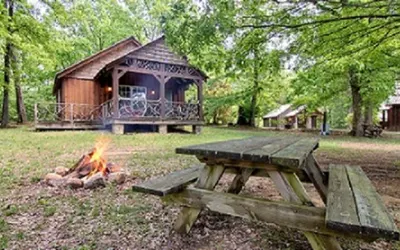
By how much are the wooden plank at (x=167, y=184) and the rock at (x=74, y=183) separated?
1.99 m

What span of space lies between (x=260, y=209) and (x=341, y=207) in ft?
1.99

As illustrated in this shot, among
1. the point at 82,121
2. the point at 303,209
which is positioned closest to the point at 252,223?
the point at 303,209

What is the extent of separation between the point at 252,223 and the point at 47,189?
3.05 meters

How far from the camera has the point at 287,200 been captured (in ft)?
7.37

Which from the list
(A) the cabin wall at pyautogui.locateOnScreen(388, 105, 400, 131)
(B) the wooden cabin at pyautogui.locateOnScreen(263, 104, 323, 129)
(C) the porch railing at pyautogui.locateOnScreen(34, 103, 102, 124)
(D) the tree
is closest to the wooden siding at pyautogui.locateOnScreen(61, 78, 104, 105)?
(C) the porch railing at pyautogui.locateOnScreen(34, 103, 102, 124)

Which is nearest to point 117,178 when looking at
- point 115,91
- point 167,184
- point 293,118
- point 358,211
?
point 167,184

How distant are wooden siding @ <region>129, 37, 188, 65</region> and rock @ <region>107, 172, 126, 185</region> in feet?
32.0

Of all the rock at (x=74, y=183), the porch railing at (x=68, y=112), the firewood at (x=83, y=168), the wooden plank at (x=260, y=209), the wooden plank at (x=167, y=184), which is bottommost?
the rock at (x=74, y=183)

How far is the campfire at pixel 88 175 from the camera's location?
4.20 metres

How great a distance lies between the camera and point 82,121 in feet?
52.6

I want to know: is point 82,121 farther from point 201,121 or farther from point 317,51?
point 317,51

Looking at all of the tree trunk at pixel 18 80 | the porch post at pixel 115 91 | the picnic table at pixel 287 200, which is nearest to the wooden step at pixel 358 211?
the picnic table at pixel 287 200

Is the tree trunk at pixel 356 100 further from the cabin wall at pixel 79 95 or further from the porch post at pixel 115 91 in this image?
the cabin wall at pixel 79 95

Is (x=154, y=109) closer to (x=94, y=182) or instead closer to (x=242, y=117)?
(x=94, y=182)
